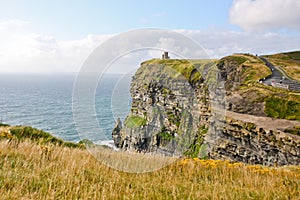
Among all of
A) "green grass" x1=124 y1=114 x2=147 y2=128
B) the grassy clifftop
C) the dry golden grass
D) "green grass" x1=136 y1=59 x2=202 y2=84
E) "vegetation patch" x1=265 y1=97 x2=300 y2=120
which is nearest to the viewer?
the dry golden grass

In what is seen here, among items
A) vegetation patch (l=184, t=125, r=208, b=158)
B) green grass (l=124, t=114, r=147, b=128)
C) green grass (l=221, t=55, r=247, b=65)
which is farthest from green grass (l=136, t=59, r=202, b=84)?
green grass (l=221, t=55, r=247, b=65)

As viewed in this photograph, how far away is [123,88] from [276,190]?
6.45 meters

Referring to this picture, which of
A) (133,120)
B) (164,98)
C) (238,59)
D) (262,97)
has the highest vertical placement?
(238,59)

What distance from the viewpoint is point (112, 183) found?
4453mm

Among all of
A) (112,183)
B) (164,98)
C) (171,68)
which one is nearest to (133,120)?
(164,98)

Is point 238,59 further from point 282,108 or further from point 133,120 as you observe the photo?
point 133,120

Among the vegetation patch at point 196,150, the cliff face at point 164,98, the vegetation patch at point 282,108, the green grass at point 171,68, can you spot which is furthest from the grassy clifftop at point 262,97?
the green grass at point 171,68

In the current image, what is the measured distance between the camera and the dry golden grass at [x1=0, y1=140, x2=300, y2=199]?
378 cm

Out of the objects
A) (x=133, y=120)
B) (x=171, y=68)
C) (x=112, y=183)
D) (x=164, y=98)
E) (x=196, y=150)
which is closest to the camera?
(x=112, y=183)

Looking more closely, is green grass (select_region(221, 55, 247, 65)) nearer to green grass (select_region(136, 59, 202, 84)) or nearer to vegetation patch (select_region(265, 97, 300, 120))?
vegetation patch (select_region(265, 97, 300, 120))

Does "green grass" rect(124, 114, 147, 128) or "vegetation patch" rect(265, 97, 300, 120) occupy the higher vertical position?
"green grass" rect(124, 114, 147, 128)

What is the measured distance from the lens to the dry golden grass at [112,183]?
12.4 feet

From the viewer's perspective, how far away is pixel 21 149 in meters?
6.56

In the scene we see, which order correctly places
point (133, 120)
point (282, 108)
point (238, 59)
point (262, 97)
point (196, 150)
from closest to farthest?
1. point (133, 120)
2. point (196, 150)
3. point (282, 108)
4. point (262, 97)
5. point (238, 59)
